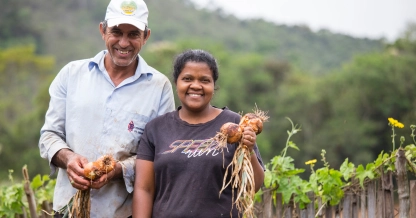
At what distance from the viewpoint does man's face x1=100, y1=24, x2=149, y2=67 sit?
138 inches

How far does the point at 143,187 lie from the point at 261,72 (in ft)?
149

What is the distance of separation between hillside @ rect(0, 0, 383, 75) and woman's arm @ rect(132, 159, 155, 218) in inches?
2034

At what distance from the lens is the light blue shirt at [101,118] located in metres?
3.47

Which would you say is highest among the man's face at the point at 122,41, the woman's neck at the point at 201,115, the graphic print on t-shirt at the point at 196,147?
the man's face at the point at 122,41

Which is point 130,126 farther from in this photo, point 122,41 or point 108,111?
point 122,41

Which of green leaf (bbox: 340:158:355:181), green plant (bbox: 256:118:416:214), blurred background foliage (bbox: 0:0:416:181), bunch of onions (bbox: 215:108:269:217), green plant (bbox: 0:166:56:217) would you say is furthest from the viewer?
blurred background foliage (bbox: 0:0:416:181)

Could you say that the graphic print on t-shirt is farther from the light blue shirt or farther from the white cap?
the white cap

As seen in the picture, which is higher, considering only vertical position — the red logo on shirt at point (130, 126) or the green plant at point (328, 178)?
the red logo on shirt at point (130, 126)

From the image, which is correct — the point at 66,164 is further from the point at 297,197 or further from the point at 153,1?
the point at 153,1

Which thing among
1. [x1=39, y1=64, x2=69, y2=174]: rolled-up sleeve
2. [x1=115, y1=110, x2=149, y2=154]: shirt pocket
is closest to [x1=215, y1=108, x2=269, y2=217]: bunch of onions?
[x1=115, y1=110, x2=149, y2=154]: shirt pocket

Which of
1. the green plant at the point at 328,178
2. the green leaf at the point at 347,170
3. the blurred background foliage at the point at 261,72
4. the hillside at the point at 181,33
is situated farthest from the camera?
the hillside at the point at 181,33

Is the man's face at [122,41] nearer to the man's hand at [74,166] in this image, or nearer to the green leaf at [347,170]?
the man's hand at [74,166]

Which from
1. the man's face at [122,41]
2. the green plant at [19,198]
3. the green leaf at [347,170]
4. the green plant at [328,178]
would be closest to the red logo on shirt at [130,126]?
the man's face at [122,41]

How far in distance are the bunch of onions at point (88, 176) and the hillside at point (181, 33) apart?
5164 centimetres
